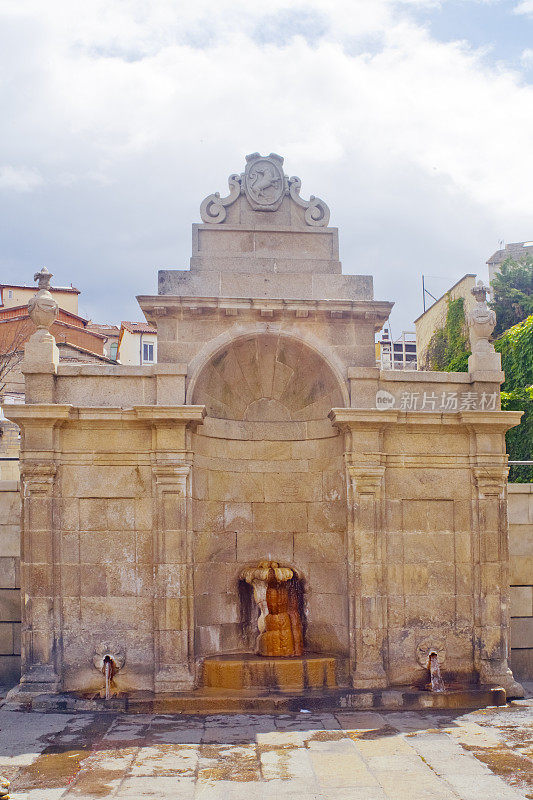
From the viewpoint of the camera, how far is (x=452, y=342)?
3178cm

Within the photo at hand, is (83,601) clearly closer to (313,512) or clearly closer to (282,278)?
(313,512)

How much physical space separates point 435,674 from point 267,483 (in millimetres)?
3774

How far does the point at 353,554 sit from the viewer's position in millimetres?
11453

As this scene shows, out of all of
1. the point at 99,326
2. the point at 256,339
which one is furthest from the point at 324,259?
the point at 99,326

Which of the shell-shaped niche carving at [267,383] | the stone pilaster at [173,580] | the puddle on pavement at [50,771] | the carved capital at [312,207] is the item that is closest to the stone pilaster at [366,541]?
the shell-shaped niche carving at [267,383]

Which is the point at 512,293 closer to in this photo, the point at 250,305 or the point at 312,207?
the point at 312,207

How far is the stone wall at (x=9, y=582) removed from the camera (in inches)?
478

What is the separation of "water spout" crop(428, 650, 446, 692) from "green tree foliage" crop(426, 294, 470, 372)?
1955 centimetres

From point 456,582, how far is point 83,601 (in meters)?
5.23

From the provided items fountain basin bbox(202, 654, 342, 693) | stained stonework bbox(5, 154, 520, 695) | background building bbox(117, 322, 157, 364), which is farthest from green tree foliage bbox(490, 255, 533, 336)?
fountain basin bbox(202, 654, 342, 693)

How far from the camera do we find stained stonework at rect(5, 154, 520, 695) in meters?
11.2

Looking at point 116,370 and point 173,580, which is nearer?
point 173,580

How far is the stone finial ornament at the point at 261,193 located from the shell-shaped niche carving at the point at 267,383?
1960mm

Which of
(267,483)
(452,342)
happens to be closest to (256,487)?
(267,483)
